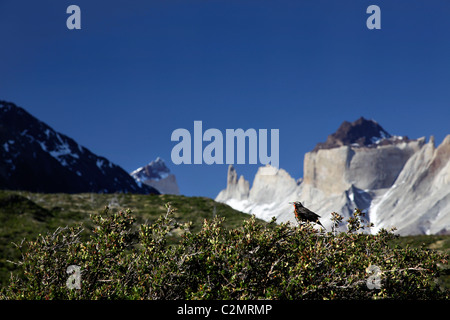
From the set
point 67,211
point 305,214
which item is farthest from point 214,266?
point 67,211

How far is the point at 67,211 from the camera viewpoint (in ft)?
172

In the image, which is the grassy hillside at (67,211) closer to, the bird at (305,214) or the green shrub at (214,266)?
the green shrub at (214,266)

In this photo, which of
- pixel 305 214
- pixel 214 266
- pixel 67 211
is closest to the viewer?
pixel 214 266

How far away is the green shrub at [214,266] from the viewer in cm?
1135

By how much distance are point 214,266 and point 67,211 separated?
147ft

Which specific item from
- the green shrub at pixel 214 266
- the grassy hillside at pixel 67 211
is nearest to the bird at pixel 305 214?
the green shrub at pixel 214 266

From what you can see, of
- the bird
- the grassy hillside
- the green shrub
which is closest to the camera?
the green shrub

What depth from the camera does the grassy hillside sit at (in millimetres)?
39844

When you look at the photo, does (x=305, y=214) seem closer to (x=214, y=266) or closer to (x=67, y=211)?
(x=214, y=266)

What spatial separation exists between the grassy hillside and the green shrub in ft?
65.0

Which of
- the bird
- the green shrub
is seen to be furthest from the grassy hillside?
the bird

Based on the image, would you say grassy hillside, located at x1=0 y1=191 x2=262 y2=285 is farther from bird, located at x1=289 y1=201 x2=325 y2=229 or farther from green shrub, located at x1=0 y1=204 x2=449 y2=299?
bird, located at x1=289 y1=201 x2=325 y2=229

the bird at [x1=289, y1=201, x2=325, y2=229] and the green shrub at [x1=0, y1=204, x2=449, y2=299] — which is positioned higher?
the bird at [x1=289, y1=201, x2=325, y2=229]
